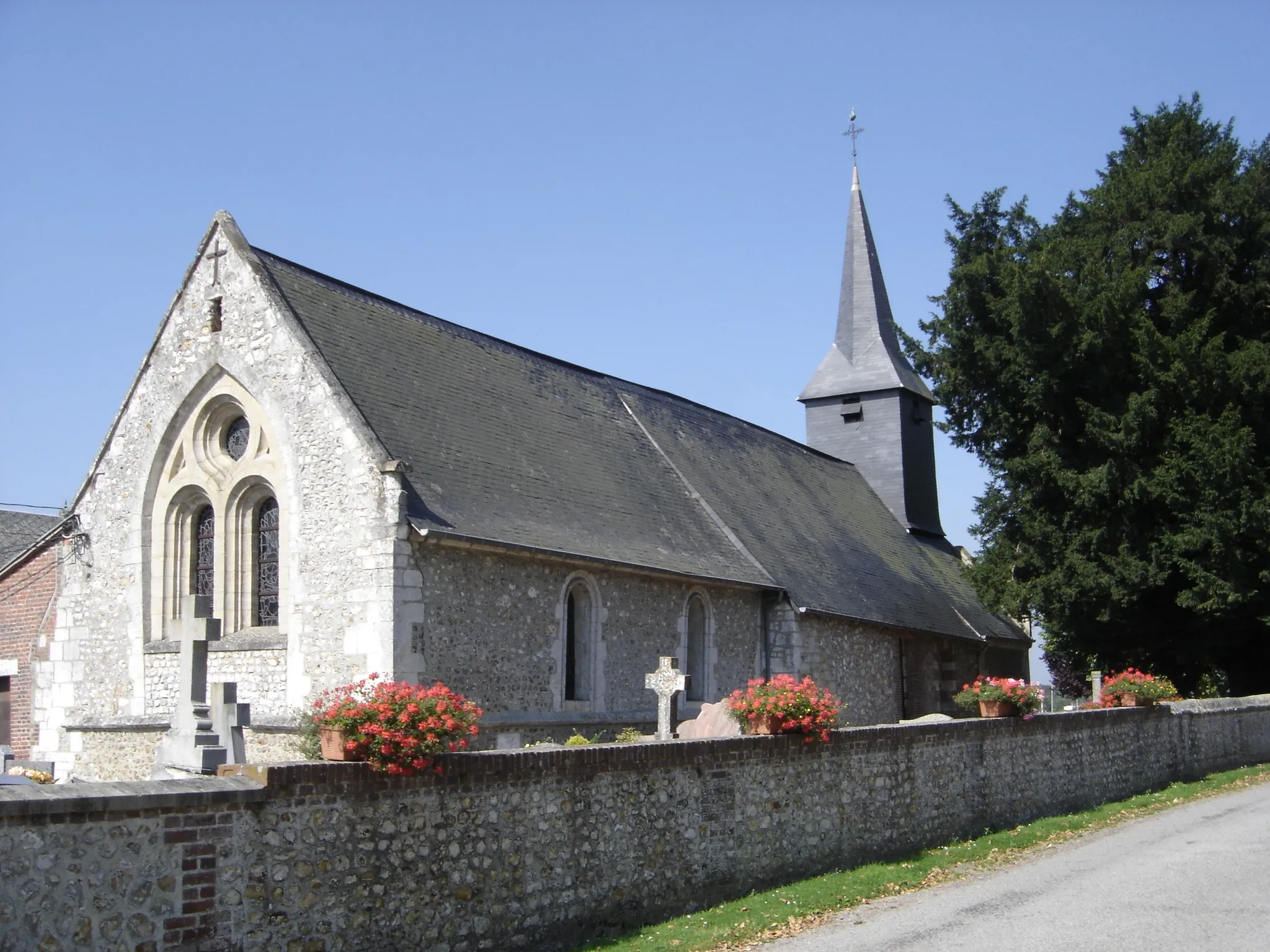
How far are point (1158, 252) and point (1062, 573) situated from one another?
7514 millimetres

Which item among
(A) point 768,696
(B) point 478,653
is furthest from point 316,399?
(A) point 768,696

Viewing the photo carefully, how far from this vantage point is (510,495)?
58.8ft

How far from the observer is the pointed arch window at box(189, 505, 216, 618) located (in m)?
18.0

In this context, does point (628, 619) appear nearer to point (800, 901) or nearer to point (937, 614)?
point (800, 901)

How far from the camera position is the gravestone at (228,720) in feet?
38.3

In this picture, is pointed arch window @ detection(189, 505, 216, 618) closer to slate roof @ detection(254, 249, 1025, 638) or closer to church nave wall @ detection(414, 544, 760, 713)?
slate roof @ detection(254, 249, 1025, 638)

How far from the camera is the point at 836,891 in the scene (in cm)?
A: 1211

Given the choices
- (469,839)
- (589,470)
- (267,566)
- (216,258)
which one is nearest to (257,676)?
(267,566)

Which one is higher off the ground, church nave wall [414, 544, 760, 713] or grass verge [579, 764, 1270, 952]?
church nave wall [414, 544, 760, 713]

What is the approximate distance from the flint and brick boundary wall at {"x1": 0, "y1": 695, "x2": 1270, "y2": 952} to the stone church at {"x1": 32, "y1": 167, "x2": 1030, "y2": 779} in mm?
4077

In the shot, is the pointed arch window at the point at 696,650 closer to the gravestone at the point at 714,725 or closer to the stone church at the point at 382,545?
the stone church at the point at 382,545

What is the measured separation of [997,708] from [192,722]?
406 inches

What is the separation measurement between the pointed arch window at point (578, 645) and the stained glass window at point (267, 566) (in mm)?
4037

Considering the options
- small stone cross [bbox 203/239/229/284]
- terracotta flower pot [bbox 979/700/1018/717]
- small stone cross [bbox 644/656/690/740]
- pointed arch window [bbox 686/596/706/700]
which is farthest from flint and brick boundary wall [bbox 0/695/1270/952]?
small stone cross [bbox 203/239/229/284]
